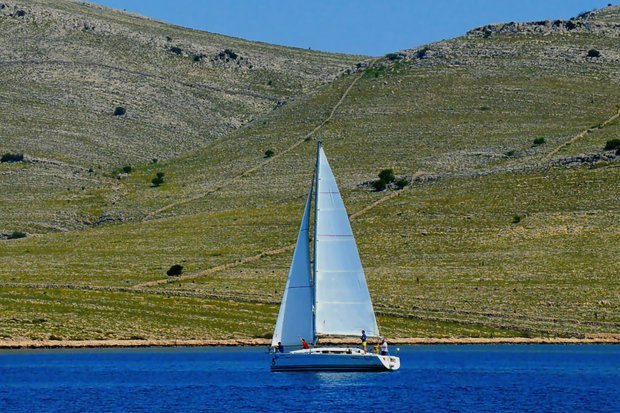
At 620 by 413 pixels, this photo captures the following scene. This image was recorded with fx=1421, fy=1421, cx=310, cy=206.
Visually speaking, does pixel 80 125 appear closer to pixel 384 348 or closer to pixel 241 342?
pixel 241 342

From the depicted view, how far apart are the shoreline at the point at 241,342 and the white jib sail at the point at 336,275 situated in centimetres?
1583

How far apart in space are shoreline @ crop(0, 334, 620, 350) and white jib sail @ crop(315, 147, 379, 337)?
15.8 meters

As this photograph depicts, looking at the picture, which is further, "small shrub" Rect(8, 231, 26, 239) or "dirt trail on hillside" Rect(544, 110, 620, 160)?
"dirt trail on hillside" Rect(544, 110, 620, 160)

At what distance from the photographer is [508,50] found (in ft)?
602

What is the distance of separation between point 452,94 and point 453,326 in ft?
286

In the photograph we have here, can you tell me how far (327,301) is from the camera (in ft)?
212

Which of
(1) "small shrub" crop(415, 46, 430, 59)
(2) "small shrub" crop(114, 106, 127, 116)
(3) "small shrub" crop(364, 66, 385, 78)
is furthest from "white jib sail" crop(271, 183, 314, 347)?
(1) "small shrub" crop(415, 46, 430, 59)

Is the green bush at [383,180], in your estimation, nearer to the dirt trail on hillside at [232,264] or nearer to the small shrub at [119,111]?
the dirt trail on hillside at [232,264]

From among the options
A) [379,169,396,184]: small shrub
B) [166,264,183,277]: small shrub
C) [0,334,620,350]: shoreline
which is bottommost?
[0,334,620,350]: shoreline

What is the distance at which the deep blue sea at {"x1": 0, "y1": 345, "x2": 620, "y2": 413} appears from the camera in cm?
5475

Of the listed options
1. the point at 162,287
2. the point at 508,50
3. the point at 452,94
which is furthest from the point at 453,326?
the point at 508,50

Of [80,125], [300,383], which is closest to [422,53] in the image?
[80,125]

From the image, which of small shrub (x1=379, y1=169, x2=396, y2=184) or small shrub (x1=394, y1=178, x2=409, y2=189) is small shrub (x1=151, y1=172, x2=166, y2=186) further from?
small shrub (x1=394, y1=178, x2=409, y2=189)

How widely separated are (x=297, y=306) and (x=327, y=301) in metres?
1.50
